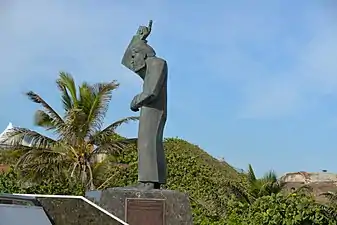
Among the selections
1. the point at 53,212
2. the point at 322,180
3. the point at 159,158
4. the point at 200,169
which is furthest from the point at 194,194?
the point at 53,212

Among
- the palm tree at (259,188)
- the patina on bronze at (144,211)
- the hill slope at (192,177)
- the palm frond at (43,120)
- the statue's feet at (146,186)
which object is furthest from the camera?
the hill slope at (192,177)

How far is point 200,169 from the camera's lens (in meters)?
21.3

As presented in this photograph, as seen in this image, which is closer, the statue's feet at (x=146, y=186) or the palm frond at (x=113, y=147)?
the statue's feet at (x=146, y=186)

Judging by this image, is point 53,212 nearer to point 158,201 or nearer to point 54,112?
point 158,201

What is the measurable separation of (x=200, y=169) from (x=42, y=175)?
7.56m

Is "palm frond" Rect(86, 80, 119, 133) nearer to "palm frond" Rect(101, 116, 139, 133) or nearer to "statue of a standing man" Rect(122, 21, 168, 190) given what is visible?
"palm frond" Rect(101, 116, 139, 133)

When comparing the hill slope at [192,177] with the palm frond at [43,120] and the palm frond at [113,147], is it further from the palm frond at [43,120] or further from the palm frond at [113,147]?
the palm frond at [43,120]

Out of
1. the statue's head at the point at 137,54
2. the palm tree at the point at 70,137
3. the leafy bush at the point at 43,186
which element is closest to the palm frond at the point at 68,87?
the palm tree at the point at 70,137

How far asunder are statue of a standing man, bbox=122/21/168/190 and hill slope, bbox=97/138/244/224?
661cm

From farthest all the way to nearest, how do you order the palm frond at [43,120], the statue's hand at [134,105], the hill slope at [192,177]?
the hill slope at [192,177] → the palm frond at [43,120] → the statue's hand at [134,105]

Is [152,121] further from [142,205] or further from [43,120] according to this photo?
[43,120]

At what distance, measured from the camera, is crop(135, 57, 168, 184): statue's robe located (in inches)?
328

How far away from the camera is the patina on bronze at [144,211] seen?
26.0 ft

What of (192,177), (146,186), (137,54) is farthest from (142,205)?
(192,177)
